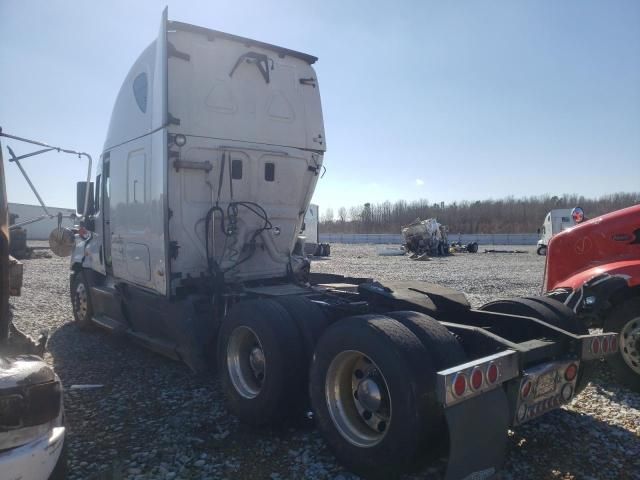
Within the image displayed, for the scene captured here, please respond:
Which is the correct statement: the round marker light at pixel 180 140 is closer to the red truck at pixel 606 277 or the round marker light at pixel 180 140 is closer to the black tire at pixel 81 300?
the black tire at pixel 81 300

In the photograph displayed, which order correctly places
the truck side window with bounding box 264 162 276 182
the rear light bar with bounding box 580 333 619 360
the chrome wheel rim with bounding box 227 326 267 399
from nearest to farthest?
the rear light bar with bounding box 580 333 619 360, the chrome wheel rim with bounding box 227 326 267 399, the truck side window with bounding box 264 162 276 182

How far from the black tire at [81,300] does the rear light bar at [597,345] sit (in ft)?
23.4

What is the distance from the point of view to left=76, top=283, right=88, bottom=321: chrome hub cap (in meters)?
8.11

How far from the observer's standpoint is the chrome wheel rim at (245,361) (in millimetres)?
4535

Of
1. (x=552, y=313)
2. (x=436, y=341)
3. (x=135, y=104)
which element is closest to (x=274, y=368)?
(x=436, y=341)

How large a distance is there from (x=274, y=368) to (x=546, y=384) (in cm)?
209

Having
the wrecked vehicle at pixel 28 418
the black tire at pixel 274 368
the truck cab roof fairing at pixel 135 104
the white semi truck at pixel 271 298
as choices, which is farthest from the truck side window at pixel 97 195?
the wrecked vehicle at pixel 28 418

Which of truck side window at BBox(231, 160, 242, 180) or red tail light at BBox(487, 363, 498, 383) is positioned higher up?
truck side window at BBox(231, 160, 242, 180)

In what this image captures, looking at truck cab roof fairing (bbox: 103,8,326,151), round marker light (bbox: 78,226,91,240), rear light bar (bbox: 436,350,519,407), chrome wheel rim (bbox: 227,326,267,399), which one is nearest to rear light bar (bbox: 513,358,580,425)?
rear light bar (bbox: 436,350,519,407)

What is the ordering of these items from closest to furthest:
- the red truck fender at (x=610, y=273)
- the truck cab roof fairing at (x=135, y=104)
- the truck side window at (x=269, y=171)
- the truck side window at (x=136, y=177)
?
the red truck fender at (x=610, y=273), the truck cab roof fairing at (x=135, y=104), the truck side window at (x=136, y=177), the truck side window at (x=269, y=171)

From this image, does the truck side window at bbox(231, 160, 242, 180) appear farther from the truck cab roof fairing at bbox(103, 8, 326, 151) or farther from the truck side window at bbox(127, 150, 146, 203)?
the truck side window at bbox(127, 150, 146, 203)

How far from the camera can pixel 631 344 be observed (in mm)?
5047

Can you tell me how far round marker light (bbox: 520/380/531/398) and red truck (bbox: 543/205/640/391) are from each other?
1640mm

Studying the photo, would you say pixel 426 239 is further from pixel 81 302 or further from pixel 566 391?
pixel 566 391
